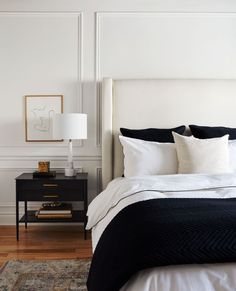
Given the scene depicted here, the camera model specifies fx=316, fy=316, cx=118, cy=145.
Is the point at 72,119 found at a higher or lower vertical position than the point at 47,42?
lower

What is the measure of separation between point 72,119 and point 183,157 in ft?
3.72

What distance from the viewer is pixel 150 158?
2.96 m

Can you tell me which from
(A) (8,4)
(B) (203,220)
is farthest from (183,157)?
(A) (8,4)

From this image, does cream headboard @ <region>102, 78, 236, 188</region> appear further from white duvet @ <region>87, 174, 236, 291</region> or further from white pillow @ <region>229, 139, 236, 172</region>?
white duvet @ <region>87, 174, 236, 291</region>

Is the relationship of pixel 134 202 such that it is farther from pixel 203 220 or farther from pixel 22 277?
pixel 22 277

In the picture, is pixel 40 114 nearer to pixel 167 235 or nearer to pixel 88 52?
pixel 88 52

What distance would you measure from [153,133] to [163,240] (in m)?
1.96

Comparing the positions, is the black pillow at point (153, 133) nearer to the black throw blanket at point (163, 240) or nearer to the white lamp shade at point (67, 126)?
the white lamp shade at point (67, 126)

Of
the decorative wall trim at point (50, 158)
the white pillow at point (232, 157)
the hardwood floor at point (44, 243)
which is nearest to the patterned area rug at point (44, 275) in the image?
the hardwood floor at point (44, 243)

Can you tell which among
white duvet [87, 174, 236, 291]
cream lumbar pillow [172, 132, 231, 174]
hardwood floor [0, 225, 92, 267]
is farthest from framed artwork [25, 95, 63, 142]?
cream lumbar pillow [172, 132, 231, 174]

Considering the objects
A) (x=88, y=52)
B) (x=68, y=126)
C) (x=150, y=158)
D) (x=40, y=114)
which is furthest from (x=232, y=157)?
(x=40, y=114)

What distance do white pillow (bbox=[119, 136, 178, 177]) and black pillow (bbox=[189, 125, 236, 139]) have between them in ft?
1.21

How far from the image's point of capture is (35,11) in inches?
137

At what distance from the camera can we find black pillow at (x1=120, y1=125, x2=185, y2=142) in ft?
10.4
